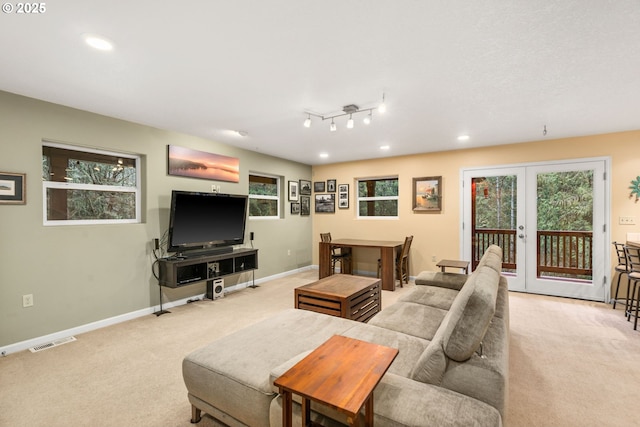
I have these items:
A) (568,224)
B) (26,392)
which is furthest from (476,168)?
(26,392)

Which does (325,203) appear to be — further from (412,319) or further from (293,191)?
(412,319)

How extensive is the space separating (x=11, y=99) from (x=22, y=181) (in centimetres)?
80

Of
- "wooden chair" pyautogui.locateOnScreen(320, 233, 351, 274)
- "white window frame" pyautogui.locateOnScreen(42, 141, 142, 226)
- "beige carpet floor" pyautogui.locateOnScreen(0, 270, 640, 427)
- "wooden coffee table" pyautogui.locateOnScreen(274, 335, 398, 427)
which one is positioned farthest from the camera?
"wooden chair" pyautogui.locateOnScreen(320, 233, 351, 274)

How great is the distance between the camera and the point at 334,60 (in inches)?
88.7

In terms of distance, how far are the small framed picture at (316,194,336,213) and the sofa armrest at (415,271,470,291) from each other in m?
3.50

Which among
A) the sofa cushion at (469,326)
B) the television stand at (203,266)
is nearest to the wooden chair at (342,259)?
the television stand at (203,266)

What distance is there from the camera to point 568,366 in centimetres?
251

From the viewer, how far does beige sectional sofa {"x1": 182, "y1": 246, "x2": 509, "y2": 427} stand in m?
1.18

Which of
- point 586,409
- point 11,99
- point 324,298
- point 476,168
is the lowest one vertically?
point 586,409

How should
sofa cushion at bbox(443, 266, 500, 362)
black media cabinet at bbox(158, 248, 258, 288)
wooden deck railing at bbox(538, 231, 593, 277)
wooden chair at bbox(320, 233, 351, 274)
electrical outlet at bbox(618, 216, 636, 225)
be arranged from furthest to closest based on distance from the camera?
wooden chair at bbox(320, 233, 351, 274), wooden deck railing at bbox(538, 231, 593, 277), electrical outlet at bbox(618, 216, 636, 225), black media cabinet at bbox(158, 248, 258, 288), sofa cushion at bbox(443, 266, 500, 362)

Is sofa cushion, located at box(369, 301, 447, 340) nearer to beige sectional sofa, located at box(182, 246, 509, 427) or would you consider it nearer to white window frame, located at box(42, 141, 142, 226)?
beige sectional sofa, located at box(182, 246, 509, 427)

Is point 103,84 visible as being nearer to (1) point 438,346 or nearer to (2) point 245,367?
(2) point 245,367

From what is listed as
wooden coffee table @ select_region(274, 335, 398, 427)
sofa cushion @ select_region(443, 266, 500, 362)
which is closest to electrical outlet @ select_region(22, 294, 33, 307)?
wooden coffee table @ select_region(274, 335, 398, 427)

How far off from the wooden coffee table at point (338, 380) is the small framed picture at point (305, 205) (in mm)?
5399
